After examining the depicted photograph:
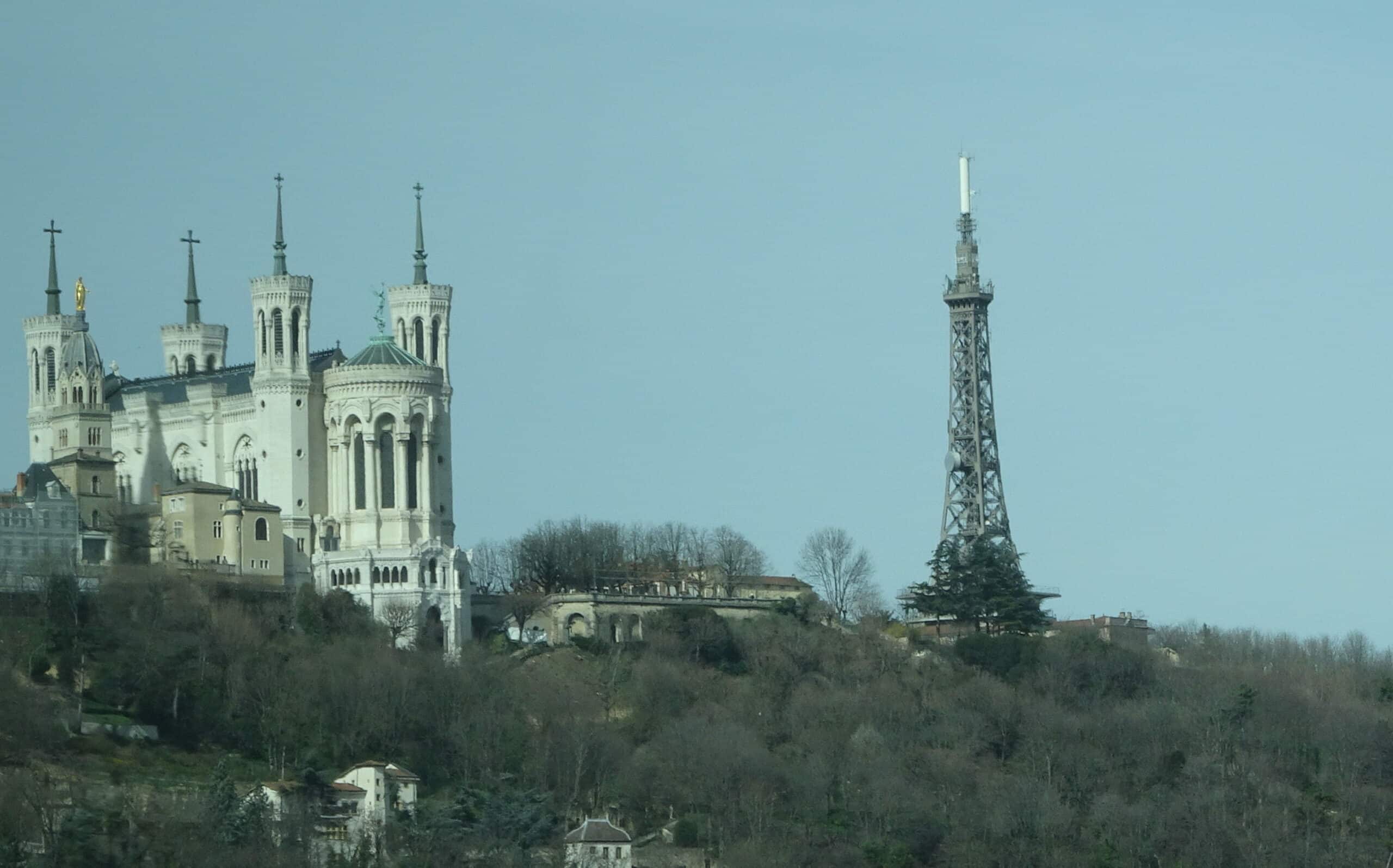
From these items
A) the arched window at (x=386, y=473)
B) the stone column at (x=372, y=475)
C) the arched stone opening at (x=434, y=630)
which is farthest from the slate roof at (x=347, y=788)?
the arched window at (x=386, y=473)

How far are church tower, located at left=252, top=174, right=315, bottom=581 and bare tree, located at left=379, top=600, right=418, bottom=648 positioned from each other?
11.1 ft

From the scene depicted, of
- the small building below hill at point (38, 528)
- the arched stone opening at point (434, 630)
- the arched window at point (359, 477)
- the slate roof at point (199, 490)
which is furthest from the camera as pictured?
the arched window at point (359, 477)

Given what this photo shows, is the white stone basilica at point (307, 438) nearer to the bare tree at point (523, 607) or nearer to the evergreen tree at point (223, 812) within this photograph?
the bare tree at point (523, 607)

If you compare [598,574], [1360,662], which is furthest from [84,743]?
[1360,662]

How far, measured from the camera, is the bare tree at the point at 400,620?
337 feet

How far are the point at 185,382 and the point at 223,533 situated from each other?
8.90 meters

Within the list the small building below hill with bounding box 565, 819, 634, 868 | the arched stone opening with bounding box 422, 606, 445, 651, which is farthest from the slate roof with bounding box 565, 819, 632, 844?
the arched stone opening with bounding box 422, 606, 445, 651

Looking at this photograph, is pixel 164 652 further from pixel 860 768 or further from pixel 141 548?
pixel 860 768

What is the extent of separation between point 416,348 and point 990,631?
2124 cm

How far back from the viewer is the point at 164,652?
93750 mm

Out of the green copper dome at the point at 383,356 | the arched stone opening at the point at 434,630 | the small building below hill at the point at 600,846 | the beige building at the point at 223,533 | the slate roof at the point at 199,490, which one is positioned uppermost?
the green copper dome at the point at 383,356

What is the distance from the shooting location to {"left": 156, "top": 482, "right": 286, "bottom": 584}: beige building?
104 m

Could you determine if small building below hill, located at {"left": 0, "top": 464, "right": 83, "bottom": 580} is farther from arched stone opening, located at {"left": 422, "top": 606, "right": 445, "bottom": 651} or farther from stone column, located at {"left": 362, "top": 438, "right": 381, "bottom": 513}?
arched stone opening, located at {"left": 422, "top": 606, "right": 445, "bottom": 651}

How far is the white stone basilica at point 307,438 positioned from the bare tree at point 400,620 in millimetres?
246
